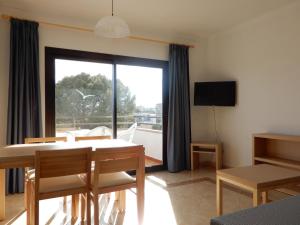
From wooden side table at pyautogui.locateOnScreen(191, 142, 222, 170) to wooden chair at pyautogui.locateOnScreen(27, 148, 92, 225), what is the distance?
8.68 ft

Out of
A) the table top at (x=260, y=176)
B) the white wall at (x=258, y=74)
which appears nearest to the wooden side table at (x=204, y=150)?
the white wall at (x=258, y=74)

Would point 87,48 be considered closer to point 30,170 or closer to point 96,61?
point 96,61

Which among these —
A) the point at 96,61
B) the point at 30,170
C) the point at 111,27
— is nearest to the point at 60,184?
the point at 30,170

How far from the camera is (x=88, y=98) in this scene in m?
3.79

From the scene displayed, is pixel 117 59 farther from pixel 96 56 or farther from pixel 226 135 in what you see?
pixel 226 135

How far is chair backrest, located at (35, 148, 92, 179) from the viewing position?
71.0 inches

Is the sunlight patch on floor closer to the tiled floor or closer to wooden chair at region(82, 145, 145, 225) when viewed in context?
the tiled floor

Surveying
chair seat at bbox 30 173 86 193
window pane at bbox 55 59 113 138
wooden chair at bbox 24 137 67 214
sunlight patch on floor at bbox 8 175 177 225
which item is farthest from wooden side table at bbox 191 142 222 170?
chair seat at bbox 30 173 86 193

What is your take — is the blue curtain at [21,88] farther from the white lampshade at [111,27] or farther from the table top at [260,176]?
the table top at [260,176]

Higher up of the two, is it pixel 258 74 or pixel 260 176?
pixel 258 74

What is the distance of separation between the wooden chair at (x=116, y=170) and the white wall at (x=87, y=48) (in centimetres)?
186

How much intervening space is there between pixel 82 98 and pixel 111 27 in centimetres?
172

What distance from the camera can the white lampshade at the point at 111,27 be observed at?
228cm

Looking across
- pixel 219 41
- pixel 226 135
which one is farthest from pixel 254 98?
pixel 219 41
